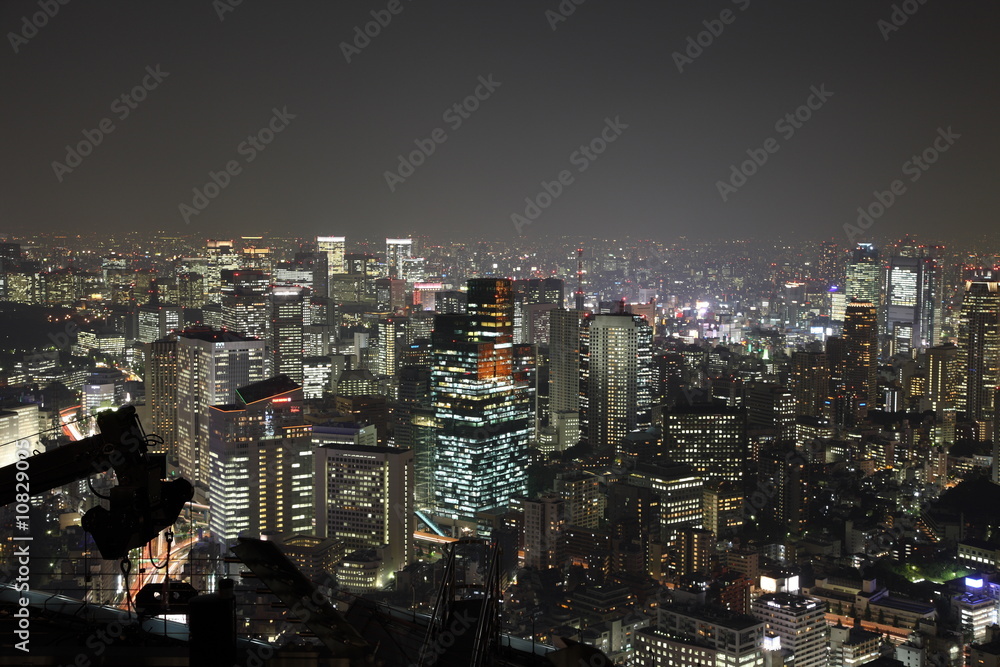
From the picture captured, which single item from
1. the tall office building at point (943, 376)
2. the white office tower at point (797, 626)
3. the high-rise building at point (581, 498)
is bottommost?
the white office tower at point (797, 626)

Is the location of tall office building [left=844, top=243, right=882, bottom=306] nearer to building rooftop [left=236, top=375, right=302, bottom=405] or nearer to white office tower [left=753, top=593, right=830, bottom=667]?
building rooftop [left=236, top=375, right=302, bottom=405]

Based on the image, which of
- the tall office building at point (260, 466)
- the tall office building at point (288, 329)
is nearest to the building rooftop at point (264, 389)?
the tall office building at point (260, 466)

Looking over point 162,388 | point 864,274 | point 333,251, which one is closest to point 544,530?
point 162,388

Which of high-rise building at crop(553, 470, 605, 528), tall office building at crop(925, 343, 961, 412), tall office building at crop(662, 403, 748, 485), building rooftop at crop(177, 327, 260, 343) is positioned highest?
building rooftop at crop(177, 327, 260, 343)

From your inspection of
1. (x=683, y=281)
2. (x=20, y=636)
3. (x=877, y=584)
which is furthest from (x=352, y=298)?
(x=20, y=636)

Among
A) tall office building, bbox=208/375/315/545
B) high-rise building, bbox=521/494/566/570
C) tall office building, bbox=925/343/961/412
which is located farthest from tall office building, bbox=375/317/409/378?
tall office building, bbox=925/343/961/412

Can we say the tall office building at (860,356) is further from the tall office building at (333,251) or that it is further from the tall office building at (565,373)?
the tall office building at (333,251)

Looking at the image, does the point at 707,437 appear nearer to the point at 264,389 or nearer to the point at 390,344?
the point at 264,389
